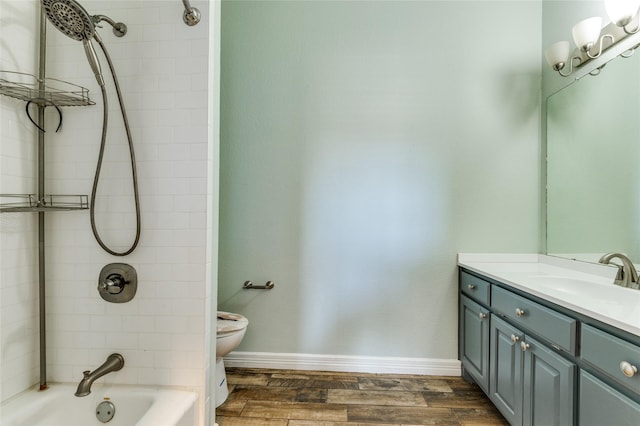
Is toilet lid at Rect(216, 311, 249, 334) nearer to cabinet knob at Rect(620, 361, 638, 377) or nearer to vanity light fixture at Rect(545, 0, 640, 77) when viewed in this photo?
cabinet knob at Rect(620, 361, 638, 377)

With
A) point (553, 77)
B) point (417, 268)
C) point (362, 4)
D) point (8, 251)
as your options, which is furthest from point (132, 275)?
Answer: point (553, 77)

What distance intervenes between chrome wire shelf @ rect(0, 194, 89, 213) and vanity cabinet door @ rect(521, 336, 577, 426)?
6.69ft

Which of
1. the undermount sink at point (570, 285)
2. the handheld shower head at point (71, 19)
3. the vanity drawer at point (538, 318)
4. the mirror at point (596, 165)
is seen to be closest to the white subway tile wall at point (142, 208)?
the handheld shower head at point (71, 19)

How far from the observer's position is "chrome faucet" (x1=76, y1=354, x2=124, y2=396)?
1.27 metres

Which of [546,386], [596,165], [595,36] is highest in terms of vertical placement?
[595,36]

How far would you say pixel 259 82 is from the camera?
2.42 m

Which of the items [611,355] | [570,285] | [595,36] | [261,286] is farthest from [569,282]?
[261,286]

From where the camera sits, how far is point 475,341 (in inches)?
82.4

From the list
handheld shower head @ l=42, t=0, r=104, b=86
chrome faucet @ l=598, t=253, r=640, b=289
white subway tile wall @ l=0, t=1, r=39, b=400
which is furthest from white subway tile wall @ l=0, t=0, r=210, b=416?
chrome faucet @ l=598, t=253, r=640, b=289

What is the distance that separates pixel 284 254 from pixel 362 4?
1830 mm

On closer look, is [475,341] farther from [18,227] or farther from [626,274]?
[18,227]

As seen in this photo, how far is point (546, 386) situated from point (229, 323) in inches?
63.5

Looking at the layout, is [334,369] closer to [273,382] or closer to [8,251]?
[273,382]

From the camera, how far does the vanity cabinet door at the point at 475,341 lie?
6.40 feet
